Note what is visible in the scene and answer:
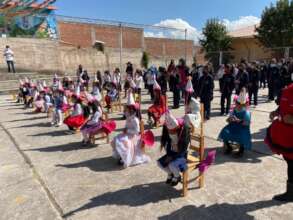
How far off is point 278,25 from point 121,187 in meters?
28.2

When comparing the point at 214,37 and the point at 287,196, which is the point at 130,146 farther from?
the point at 214,37

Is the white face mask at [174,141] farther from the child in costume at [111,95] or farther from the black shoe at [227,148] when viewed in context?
the child in costume at [111,95]

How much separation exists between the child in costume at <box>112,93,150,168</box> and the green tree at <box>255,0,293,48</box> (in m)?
26.4

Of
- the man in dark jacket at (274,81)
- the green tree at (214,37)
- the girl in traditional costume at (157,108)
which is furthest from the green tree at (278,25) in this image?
the girl in traditional costume at (157,108)

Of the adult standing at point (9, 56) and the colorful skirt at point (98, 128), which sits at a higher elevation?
the adult standing at point (9, 56)

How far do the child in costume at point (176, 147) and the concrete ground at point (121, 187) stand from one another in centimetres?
44

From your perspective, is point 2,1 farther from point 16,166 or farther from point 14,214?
point 14,214

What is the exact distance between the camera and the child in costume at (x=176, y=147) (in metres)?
4.19

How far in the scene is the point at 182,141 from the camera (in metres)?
4.23

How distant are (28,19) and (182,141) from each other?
23.4 metres

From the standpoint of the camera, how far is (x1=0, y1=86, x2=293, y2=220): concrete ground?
3.91 meters

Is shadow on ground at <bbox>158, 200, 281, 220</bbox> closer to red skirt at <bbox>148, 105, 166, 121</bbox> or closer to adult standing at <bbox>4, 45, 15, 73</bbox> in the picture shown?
red skirt at <bbox>148, 105, 166, 121</bbox>

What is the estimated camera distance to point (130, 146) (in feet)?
17.7

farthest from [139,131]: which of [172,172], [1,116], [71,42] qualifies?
[71,42]
